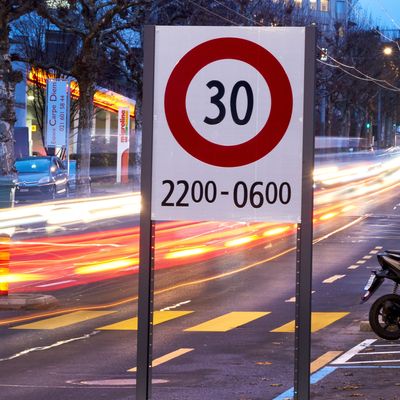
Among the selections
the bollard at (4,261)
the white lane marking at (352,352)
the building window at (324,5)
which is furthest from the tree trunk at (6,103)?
the building window at (324,5)

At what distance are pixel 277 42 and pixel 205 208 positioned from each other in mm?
870

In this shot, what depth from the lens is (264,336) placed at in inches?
521

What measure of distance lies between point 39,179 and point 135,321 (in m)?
27.9

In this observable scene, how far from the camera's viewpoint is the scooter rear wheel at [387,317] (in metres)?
13.0

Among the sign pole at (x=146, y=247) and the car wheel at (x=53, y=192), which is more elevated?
the sign pole at (x=146, y=247)

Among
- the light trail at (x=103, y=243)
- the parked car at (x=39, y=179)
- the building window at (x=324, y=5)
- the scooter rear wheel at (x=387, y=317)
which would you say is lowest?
the light trail at (x=103, y=243)

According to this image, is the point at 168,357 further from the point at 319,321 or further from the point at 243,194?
the point at 243,194

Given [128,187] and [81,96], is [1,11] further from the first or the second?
[128,187]

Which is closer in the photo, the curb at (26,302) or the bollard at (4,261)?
the curb at (26,302)

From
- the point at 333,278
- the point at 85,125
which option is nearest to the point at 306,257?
the point at 333,278

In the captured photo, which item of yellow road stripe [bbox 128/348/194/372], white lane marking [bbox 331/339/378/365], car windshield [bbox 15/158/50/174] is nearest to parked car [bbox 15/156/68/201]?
car windshield [bbox 15/158/50/174]

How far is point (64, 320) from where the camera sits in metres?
14.8

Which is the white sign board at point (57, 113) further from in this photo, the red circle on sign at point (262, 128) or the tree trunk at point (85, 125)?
the red circle on sign at point (262, 128)

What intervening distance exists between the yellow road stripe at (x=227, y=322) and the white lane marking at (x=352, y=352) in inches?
71.3
